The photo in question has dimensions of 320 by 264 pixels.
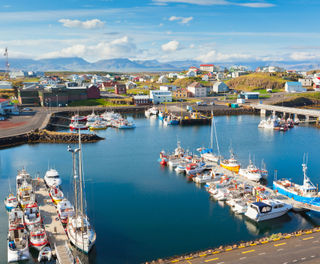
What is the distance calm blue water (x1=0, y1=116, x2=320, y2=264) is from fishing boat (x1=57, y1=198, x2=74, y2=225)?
1.87m

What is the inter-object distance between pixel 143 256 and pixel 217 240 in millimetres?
5074

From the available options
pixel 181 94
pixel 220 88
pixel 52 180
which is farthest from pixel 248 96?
pixel 52 180

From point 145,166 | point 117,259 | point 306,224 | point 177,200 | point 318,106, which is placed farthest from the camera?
point 318,106

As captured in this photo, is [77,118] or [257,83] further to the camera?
[257,83]

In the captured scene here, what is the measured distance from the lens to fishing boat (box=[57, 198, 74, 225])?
22.2m

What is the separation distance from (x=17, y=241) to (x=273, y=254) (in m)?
14.7

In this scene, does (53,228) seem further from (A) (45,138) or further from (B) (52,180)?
(A) (45,138)

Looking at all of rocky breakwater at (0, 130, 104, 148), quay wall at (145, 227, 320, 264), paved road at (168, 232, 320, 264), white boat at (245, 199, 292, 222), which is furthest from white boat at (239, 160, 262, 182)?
rocky breakwater at (0, 130, 104, 148)

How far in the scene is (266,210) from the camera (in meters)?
23.4

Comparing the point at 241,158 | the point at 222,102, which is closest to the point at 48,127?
the point at 241,158

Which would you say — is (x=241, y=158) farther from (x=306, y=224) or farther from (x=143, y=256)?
(x=143, y=256)

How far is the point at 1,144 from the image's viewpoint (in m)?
44.8

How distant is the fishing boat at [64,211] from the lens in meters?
22.2

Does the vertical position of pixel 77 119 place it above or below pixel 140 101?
below
